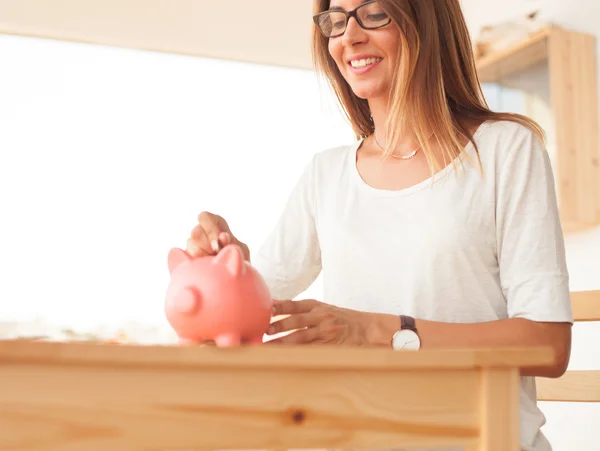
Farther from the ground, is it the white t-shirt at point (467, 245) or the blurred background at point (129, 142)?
the blurred background at point (129, 142)

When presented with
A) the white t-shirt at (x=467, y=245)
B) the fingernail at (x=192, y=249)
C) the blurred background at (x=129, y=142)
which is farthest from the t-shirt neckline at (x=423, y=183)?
the blurred background at (x=129, y=142)

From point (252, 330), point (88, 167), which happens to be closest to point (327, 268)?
point (252, 330)

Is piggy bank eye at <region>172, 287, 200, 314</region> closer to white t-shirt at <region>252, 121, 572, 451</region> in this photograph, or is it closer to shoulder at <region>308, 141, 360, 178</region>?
white t-shirt at <region>252, 121, 572, 451</region>

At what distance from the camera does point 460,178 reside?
137 centimetres

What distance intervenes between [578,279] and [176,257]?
2331 mm

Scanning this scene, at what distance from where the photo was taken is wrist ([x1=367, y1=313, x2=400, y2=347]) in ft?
3.60

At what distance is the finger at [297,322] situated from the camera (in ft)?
3.21

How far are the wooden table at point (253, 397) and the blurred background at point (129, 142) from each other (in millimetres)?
3647

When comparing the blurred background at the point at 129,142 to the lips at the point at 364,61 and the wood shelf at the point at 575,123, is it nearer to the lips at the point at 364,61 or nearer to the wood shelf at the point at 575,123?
the wood shelf at the point at 575,123

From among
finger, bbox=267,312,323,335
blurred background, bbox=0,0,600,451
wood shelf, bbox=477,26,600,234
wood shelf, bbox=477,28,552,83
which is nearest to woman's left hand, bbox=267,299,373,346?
finger, bbox=267,312,323,335

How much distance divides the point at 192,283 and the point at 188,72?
398cm

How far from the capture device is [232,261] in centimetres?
87

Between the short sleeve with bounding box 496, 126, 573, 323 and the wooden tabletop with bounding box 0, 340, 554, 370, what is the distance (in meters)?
0.45

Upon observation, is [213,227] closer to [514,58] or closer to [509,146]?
[509,146]
